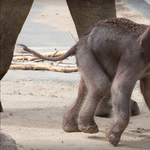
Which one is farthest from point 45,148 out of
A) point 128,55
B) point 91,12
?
point 91,12

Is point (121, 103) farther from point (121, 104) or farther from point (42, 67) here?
point (42, 67)

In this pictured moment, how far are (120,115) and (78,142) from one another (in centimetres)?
45

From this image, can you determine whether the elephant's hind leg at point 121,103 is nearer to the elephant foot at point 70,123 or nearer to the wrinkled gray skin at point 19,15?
the elephant foot at point 70,123

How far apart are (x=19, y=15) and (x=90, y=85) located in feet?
3.56

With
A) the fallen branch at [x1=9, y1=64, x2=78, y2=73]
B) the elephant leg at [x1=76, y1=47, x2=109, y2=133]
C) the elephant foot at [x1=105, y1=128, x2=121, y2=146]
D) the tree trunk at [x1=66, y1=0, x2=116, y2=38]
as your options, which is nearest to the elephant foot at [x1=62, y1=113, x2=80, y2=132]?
the elephant leg at [x1=76, y1=47, x2=109, y2=133]

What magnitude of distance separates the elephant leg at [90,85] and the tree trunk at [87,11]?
989 millimetres

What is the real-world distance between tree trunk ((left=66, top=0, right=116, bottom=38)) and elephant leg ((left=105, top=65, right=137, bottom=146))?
134 cm

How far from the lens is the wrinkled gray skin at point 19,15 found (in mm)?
3701

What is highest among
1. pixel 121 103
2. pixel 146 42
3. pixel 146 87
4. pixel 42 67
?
pixel 146 42

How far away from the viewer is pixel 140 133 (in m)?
3.75

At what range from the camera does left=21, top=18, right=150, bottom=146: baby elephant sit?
124 inches

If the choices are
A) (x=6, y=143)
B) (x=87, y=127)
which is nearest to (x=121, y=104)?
(x=87, y=127)

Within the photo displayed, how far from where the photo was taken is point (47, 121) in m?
4.26

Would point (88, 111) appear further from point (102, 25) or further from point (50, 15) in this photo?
point (50, 15)
